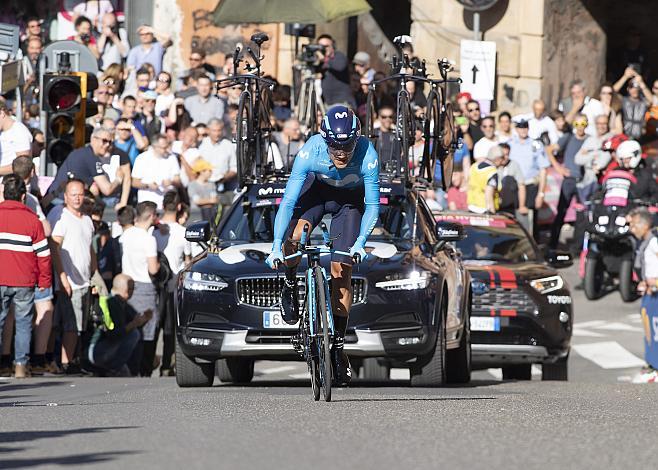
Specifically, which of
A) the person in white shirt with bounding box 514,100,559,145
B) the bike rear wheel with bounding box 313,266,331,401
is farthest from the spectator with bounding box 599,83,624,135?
the bike rear wheel with bounding box 313,266,331,401

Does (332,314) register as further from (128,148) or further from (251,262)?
(128,148)

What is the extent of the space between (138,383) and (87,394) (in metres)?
1.62

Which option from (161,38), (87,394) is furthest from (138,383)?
(161,38)

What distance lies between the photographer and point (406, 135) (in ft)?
61.1

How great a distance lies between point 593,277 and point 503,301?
7.48 meters

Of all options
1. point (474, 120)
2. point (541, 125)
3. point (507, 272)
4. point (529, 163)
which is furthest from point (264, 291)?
point (541, 125)

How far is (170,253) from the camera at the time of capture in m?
21.2

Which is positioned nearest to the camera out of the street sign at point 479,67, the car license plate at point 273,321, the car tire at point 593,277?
the car license plate at point 273,321

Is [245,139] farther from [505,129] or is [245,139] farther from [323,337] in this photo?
[505,129]

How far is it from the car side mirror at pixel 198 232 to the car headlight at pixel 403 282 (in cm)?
155

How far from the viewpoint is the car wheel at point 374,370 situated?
1848 cm

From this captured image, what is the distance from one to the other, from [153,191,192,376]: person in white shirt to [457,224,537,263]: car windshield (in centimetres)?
306

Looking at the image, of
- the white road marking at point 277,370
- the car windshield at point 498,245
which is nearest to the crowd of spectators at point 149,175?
the car windshield at point 498,245

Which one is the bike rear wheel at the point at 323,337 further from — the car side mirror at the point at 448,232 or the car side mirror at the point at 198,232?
the car side mirror at the point at 448,232
